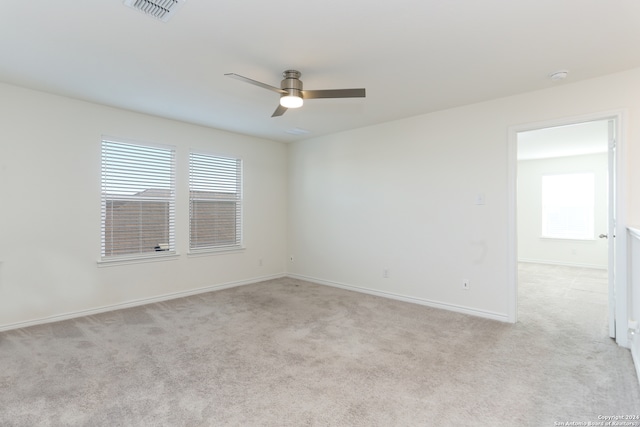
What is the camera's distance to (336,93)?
2.73m

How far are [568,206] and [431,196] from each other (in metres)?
5.23

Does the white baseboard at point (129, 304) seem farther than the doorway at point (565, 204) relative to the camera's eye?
No

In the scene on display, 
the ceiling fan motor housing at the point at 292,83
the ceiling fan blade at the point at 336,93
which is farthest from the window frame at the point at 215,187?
the ceiling fan blade at the point at 336,93

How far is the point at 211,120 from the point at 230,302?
8.36 feet

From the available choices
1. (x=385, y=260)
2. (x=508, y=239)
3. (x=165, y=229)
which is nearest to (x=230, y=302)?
(x=165, y=229)

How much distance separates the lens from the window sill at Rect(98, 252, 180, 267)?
4.00m

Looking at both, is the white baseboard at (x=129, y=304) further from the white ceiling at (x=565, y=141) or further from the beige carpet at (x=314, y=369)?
the white ceiling at (x=565, y=141)

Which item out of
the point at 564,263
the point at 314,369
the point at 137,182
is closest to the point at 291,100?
the point at 314,369

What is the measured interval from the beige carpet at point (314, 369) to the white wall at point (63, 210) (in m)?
0.39

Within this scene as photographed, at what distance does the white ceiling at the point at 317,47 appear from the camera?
2.09 meters

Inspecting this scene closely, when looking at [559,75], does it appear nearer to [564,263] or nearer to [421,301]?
[421,301]

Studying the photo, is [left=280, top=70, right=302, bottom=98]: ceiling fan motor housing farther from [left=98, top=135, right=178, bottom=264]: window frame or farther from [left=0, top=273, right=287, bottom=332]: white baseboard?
[left=0, top=273, right=287, bottom=332]: white baseboard

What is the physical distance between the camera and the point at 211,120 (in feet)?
15.0

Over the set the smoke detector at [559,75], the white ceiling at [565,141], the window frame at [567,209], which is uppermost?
the white ceiling at [565,141]
